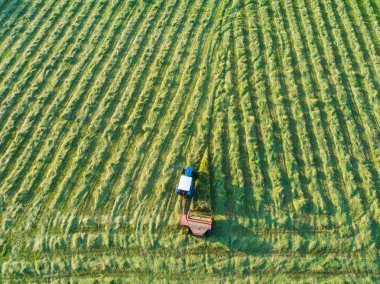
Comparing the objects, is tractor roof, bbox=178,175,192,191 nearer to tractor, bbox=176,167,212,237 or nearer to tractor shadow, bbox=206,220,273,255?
tractor, bbox=176,167,212,237

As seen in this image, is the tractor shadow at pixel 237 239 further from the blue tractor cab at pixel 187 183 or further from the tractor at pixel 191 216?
the blue tractor cab at pixel 187 183

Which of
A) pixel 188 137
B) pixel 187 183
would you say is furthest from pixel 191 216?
pixel 188 137

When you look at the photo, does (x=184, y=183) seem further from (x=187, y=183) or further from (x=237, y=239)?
(x=237, y=239)

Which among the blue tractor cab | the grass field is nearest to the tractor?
the blue tractor cab

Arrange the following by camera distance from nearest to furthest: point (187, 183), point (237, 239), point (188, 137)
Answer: point (237, 239)
point (187, 183)
point (188, 137)

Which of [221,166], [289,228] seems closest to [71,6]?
[221,166]

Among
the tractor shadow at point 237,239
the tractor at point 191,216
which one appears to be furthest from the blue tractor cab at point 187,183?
the tractor shadow at point 237,239
